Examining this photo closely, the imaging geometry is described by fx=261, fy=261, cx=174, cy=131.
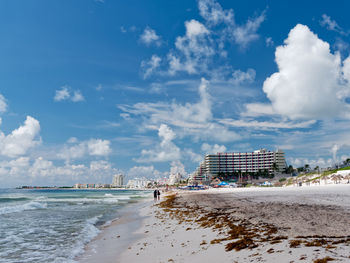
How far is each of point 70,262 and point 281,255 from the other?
25.9ft

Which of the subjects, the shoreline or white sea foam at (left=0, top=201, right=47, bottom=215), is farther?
white sea foam at (left=0, top=201, right=47, bottom=215)

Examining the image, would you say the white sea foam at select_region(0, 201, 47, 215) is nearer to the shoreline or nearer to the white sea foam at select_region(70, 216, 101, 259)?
the white sea foam at select_region(70, 216, 101, 259)

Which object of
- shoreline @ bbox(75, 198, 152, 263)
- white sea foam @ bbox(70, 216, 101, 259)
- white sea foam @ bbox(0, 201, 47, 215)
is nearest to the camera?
shoreline @ bbox(75, 198, 152, 263)

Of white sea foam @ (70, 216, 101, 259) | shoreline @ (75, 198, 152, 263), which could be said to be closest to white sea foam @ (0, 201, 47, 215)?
white sea foam @ (70, 216, 101, 259)

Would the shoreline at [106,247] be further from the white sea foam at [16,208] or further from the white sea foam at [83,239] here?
the white sea foam at [16,208]

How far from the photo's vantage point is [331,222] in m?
11.0

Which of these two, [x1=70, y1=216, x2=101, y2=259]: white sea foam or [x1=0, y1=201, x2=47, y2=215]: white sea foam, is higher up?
[x1=70, y1=216, x2=101, y2=259]: white sea foam

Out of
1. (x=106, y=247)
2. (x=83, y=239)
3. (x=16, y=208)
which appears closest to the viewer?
(x=106, y=247)

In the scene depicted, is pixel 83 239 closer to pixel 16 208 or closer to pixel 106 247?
pixel 106 247

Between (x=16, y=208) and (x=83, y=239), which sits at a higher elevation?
(x=83, y=239)

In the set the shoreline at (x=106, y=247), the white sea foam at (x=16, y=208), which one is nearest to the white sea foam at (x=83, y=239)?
the shoreline at (x=106, y=247)

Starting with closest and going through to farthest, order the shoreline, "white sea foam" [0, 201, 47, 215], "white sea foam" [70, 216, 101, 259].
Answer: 1. the shoreline
2. "white sea foam" [70, 216, 101, 259]
3. "white sea foam" [0, 201, 47, 215]

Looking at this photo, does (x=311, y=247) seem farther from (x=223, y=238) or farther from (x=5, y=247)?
(x=5, y=247)

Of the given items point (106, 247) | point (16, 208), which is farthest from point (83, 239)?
point (16, 208)
